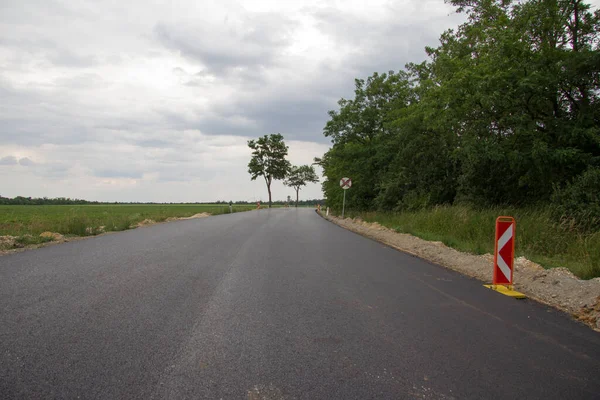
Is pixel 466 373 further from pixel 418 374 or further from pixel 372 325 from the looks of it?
pixel 372 325

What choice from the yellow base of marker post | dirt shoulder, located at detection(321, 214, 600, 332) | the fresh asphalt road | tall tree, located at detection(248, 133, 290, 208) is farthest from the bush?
tall tree, located at detection(248, 133, 290, 208)

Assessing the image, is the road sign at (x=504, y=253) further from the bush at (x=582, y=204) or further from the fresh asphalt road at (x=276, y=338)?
the bush at (x=582, y=204)

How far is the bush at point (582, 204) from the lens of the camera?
11289 millimetres

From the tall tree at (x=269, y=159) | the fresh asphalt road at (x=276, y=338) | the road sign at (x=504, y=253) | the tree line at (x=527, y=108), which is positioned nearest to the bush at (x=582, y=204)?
the tree line at (x=527, y=108)

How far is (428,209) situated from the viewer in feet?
65.8

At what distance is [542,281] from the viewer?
677cm

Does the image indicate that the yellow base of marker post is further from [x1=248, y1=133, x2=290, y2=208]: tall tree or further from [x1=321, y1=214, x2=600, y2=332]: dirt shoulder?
[x1=248, y1=133, x2=290, y2=208]: tall tree

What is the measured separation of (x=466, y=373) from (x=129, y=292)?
180 inches

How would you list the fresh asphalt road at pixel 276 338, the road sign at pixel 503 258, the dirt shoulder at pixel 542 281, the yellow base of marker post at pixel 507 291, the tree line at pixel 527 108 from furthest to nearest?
the tree line at pixel 527 108
the road sign at pixel 503 258
the yellow base of marker post at pixel 507 291
the dirt shoulder at pixel 542 281
the fresh asphalt road at pixel 276 338

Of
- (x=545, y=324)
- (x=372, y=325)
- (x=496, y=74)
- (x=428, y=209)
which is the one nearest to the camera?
(x=372, y=325)

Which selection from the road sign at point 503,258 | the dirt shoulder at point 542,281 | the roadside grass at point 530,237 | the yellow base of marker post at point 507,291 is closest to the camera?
the dirt shoulder at point 542,281

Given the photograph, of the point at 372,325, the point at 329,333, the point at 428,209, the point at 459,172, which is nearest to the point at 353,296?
the point at 372,325

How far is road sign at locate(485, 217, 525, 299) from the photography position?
6.59m

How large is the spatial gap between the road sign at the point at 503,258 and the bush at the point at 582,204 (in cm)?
590
